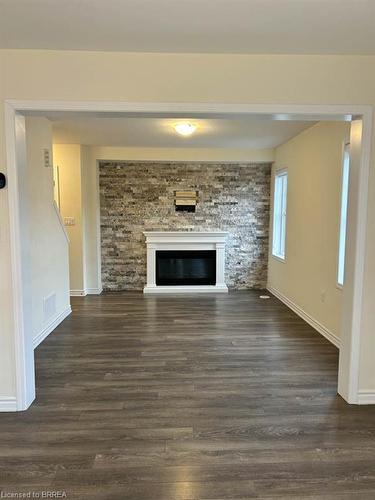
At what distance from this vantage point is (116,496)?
1.74 meters

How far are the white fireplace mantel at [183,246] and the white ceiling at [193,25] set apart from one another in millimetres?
4083

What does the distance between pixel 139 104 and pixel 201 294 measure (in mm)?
4216

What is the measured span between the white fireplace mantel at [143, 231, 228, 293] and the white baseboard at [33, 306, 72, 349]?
173 centimetres

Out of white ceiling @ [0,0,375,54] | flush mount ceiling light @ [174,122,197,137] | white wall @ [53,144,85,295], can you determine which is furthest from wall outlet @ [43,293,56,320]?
white ceiling @ [0,0,375,54]

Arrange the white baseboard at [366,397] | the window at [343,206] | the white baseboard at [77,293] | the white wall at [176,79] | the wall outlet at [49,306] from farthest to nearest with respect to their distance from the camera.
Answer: the white baseboard at [77,293] → the wall outlet at [49,306] → the window at [343,206] → the white baseboard at [366,397] → the white wall at [176,79]

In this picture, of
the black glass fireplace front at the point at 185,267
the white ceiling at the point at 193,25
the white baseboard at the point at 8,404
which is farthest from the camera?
the black glass fireplace front at the point at 185,267

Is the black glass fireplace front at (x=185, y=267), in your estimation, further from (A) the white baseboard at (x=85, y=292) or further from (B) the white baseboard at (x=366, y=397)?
(B) the white baseboard at (x=366, y=397)

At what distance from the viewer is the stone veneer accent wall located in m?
6.30

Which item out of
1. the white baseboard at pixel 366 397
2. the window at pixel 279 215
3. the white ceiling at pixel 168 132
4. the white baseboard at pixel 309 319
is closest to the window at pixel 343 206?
the white baseboard at pixel 309 319

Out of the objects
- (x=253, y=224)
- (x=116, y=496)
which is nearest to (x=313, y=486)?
(x=116, y=496)

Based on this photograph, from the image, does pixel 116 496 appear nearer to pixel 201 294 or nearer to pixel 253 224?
pixel 201 294

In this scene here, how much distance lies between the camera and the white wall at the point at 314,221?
12.6 ft

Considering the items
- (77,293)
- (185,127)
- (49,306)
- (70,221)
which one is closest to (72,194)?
(70,221)

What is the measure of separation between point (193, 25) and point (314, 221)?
3041 mm
